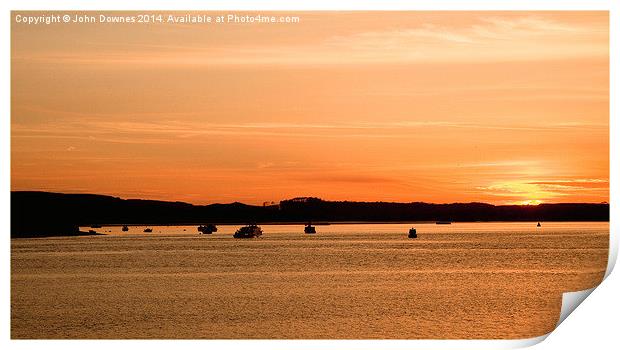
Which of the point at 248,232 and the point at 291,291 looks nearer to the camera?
the point at 291,291

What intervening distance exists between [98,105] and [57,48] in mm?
6195

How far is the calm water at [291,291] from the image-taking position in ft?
67.0

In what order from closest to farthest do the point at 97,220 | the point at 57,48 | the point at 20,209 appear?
the point at 57,48, the point at 97,220, the point at 20,209

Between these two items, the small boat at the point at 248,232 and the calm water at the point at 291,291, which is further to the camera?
the small boat at the point at 248,232

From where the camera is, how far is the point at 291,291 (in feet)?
92.0

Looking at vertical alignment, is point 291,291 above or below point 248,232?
below

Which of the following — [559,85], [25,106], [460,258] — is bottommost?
[460,258]

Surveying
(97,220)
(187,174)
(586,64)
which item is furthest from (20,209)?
(586,64)

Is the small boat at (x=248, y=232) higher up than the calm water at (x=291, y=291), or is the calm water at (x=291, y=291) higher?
the small boat at (x=248, y=232)

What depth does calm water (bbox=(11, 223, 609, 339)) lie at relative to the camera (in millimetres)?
20422

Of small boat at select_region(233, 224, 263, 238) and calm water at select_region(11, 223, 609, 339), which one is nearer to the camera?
calm water at select_region(11, 223, 609, 339)

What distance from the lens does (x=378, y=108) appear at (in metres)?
28.9

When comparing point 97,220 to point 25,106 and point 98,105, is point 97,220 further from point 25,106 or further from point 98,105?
point 25,106

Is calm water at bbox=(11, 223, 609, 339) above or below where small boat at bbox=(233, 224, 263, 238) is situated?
below
